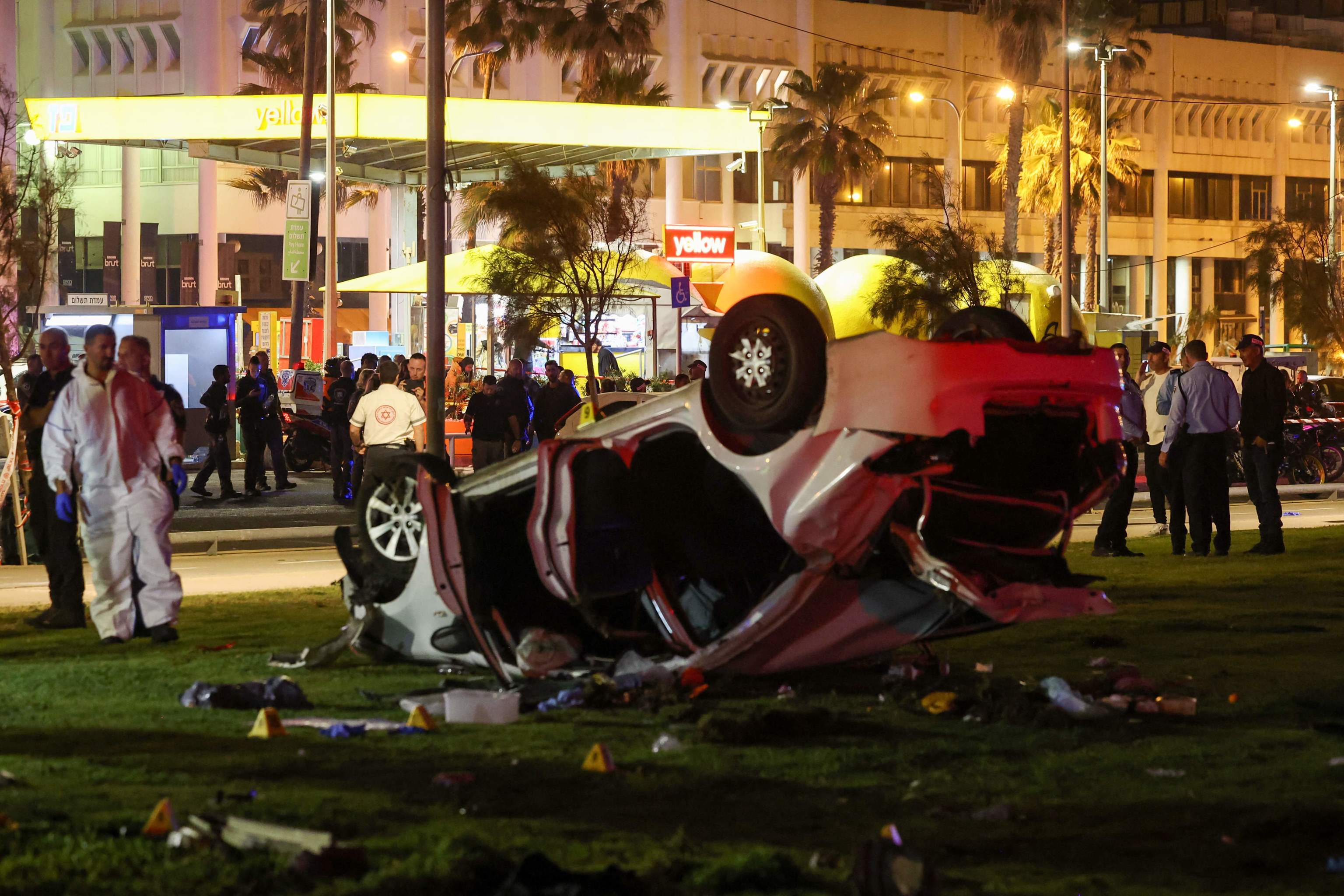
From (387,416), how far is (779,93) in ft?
179

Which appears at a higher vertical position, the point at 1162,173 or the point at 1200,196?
the point at 1162,173

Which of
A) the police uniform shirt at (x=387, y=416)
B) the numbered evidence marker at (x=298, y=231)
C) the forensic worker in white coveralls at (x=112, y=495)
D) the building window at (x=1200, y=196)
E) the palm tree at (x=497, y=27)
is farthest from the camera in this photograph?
the building window at (x=1200, y=196)

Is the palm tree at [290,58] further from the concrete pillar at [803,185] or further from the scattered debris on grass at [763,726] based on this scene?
the scattered debris on grass at [763,726]

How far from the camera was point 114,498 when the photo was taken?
9.66 metres

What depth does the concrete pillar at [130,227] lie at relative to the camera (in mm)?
63750

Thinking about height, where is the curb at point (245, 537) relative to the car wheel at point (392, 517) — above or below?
below

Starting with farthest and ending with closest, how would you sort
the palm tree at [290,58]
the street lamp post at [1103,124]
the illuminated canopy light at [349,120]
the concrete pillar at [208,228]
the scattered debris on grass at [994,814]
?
the concrete pillar at [208,228]
the palm tree at [290,58]
the street lamp post at [1103,124]
the illuminated canopy light at [349,120]
the scattered debris on grass at [994,814]

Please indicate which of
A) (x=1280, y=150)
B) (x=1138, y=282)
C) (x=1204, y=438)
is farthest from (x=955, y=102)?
(x=1204, y=438)

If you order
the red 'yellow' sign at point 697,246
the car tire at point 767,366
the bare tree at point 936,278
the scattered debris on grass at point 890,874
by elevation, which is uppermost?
the red 'yellow' sign at point 697,246

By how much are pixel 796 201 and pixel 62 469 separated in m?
61.7

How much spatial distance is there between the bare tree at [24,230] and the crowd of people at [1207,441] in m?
15.7

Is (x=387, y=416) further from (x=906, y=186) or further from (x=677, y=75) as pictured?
→ (x=906, y=186)

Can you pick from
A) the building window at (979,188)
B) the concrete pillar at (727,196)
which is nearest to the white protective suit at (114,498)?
the concrete pillar at (727,196)

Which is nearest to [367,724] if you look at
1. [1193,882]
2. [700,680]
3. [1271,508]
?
[700,680]
